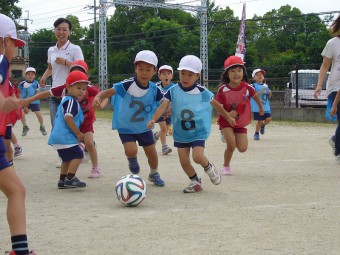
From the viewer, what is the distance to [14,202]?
12.9 ft

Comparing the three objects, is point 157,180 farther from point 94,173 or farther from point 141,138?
point 94,173

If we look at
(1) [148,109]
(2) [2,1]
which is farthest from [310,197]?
(2) [2,1]

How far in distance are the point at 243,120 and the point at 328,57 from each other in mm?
Result: 1684

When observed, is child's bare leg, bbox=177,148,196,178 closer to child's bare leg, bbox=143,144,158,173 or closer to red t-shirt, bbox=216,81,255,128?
child's bare leg, bbox=143,144,158,173

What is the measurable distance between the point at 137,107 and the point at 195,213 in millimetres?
2060

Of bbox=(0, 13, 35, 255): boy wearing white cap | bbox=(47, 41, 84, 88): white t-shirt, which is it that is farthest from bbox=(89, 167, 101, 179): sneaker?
bbox=(0, 13, 35, 255): boy wearing white cap

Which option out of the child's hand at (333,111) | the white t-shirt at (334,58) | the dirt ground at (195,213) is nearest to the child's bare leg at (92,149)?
the dirt ground at (195,213)

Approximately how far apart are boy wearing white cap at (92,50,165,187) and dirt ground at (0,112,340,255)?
0.47 meters

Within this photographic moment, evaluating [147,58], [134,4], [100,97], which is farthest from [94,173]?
[134,4]

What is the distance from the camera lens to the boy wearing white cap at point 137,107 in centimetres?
713

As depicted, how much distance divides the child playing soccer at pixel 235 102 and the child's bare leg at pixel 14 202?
465 centimetres

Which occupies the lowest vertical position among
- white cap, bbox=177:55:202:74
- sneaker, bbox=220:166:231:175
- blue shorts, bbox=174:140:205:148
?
sneaker, bbox=220:166:231:175

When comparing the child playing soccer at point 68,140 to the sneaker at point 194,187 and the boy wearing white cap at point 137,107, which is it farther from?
the sneaker at point 194,187

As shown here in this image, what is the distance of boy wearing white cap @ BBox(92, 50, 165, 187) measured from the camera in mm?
7129
